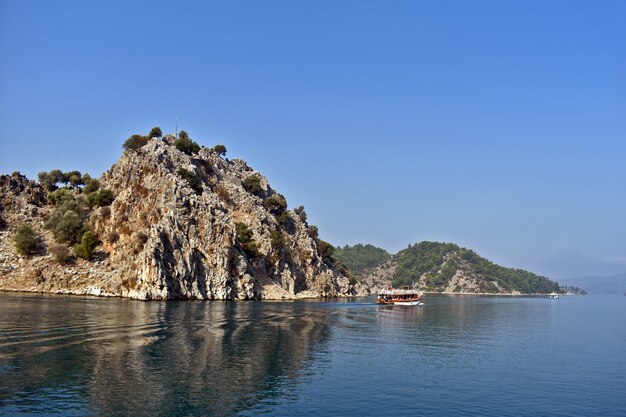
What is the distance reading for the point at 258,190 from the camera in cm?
18875

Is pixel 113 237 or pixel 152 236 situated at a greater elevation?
pixel 113 237

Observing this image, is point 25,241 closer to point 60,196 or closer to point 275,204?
point 60,196

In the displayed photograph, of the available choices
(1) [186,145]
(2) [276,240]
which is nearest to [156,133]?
(1) [186,145]

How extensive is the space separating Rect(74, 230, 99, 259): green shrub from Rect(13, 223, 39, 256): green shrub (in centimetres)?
→ 1083

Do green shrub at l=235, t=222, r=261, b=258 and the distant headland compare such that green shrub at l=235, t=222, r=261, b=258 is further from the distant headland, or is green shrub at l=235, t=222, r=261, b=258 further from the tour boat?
the tour boat

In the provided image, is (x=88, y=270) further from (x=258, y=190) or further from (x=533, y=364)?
(x=533, y=364)

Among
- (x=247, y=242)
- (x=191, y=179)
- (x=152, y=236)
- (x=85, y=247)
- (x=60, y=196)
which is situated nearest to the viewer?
(x=152, y=236)

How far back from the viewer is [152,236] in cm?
11656

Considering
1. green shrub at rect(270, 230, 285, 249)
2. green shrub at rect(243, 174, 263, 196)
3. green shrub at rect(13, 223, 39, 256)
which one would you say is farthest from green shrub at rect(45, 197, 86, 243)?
green shrub at rect(243, 174, 263, 196)

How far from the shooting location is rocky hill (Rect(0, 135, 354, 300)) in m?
120

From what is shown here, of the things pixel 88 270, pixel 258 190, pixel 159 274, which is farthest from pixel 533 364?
pixel 258 190

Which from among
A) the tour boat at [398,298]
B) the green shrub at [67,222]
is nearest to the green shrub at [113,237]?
the green shrub at [67,222]

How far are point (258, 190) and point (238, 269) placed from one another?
55.8 metres

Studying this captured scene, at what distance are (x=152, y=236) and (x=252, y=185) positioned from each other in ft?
233
